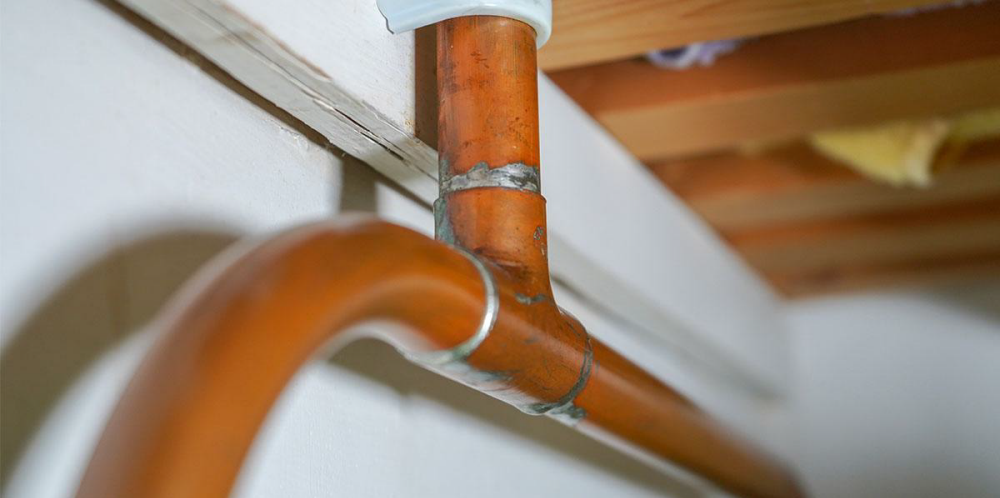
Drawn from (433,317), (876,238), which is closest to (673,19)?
(433,317)

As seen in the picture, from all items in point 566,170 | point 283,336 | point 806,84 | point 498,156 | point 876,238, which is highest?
point 876,238

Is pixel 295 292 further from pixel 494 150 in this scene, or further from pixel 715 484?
pixel 715 484

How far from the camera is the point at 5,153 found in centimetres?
45

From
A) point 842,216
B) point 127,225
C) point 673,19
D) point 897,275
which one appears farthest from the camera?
point 897,275

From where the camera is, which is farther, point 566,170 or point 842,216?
point 842,216

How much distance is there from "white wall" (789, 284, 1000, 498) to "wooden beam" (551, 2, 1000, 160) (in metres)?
0.97

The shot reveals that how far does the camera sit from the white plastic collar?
612 millimetres

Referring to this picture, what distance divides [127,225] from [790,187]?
110 cm

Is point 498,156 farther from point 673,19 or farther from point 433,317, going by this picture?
point 673,19

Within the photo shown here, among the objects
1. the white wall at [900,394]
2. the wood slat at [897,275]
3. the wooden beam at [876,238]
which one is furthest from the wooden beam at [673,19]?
the white wall at [900,394]

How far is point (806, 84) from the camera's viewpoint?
101cm

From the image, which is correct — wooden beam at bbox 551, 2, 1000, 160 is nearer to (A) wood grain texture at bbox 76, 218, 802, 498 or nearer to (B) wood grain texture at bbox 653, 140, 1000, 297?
(B) wood grain texture at bbox 653, 140, 1000, 297

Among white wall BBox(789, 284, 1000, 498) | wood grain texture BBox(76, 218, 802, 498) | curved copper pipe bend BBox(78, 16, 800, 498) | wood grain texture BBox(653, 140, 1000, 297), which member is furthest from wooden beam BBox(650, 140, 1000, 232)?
wood grain texture BBox(76, 218, 802, 498)

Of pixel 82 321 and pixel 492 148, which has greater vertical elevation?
pixel 492 148
